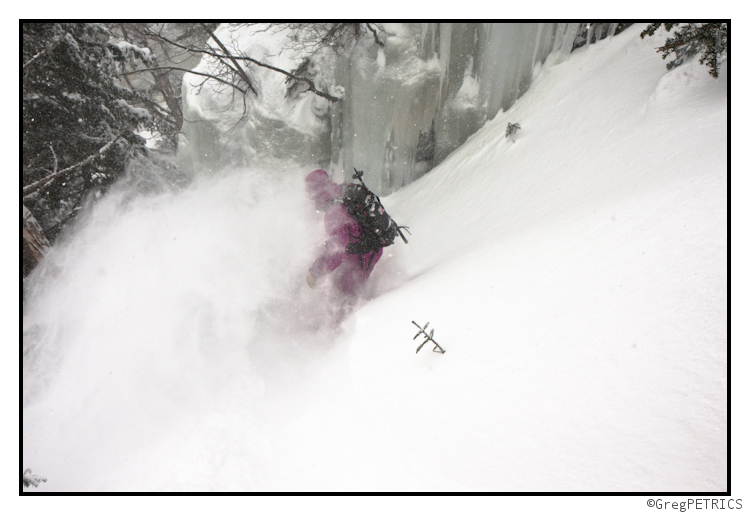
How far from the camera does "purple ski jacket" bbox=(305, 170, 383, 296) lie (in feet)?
11.2

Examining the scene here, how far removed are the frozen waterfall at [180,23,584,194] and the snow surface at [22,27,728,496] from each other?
0.78m

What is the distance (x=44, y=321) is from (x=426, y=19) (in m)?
6.08

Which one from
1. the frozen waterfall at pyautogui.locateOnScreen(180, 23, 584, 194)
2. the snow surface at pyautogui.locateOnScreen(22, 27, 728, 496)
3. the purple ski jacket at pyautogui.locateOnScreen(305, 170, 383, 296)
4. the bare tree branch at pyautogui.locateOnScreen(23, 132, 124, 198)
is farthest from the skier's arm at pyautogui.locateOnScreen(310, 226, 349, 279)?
the bare tree branch at pyautogui.locateOnScreen(23, 132, 124, 198)

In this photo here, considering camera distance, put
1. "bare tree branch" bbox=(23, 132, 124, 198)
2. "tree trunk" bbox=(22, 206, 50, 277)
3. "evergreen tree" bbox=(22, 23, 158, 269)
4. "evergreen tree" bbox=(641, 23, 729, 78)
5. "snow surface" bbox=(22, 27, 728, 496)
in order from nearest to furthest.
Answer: "snow surface" bbox=(22, 27, 728, 496), "evergreen tree" bbox=(641, 23, 729, 78), "tree trunk" bbox=(22, 206, 50, 277), "bare tree branch" bbox=(23, 132, 124, 198), "evergreen tree" bbox=(22, 23, 158, 269)

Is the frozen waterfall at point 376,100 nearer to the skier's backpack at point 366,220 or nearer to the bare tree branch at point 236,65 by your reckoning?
the bare tree branch at point 236,65

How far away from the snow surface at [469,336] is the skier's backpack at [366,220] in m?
0.60

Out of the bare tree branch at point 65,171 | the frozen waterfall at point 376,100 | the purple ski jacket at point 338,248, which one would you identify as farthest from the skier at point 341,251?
the bare tree branch at point 65,171

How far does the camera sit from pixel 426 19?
112 inches

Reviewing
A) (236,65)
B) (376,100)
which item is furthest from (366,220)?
(236,65)

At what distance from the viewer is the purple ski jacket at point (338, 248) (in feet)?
11.2

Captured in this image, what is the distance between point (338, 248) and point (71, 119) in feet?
17.5

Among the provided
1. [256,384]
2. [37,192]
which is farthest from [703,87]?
[37,192]

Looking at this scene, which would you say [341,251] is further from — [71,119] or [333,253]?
[71,119]

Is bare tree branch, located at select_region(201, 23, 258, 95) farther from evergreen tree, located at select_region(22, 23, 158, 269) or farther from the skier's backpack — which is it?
the skier's backpack
